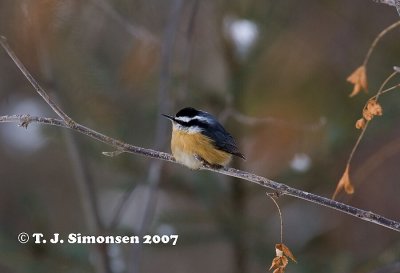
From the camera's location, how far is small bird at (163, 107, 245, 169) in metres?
2.36

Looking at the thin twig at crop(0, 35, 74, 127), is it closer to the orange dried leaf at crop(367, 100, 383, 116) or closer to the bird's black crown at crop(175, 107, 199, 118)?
the orange dried leaf at crop(367, 100, 383, 116)

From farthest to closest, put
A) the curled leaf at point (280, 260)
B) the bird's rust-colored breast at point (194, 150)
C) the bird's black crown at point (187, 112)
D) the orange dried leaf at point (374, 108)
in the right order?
the bird's black crown at point (187, 112) < the bird's rust-colored breast at point (194, 150) < the curled leaf at point (280, 260) < the orange dried leaf at point (374, 108)

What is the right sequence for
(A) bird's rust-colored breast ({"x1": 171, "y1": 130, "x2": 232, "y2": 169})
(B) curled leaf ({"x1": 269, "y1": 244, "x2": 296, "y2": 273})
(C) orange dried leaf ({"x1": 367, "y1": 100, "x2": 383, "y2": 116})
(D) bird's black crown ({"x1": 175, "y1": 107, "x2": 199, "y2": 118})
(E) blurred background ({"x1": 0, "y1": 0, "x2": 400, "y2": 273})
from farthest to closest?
(E) blurred background ({"x1": 0, "y1": 0, "x2": 400, "y2": 273}) < (D) bird's black crown ({"x1": 175, "y1": 107, "x2": 199, "y2": 118}) < (A) bird's rust-colored breast ({"x1": 171, "y1": 130, "x2": 232, "y2": 169}) < (B) curled leaf ({"x1": 269, "y1": 244, "x2": 296, "y2": 273}) < (C) orange dried leaf ({"x1": 367, "y1": 100, "x2": 383, "y2": 116})

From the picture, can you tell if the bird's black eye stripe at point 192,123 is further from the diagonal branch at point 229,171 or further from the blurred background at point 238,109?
the diagonal branch at point 229,171

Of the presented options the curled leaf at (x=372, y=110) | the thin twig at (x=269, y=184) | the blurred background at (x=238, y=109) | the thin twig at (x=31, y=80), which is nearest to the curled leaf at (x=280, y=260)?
the thin twig at (x=269, y=184)

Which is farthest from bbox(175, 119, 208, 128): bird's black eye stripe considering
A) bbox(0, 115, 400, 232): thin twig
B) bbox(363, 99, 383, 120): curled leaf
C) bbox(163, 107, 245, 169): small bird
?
bbox(363, 99, 383, 120): curled leaf

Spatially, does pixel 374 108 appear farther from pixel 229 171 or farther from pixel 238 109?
pixel 238 109

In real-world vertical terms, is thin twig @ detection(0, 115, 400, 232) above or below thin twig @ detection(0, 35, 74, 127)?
below

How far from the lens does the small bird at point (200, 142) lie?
2363 millimetres

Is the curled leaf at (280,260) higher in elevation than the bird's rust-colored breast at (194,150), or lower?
lower

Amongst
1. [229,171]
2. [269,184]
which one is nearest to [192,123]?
[229,171]

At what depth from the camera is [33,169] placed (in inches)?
223

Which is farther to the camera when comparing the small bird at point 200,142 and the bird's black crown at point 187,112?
the bird's black crown at point 187,112

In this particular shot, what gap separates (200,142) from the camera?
2.49 metres
